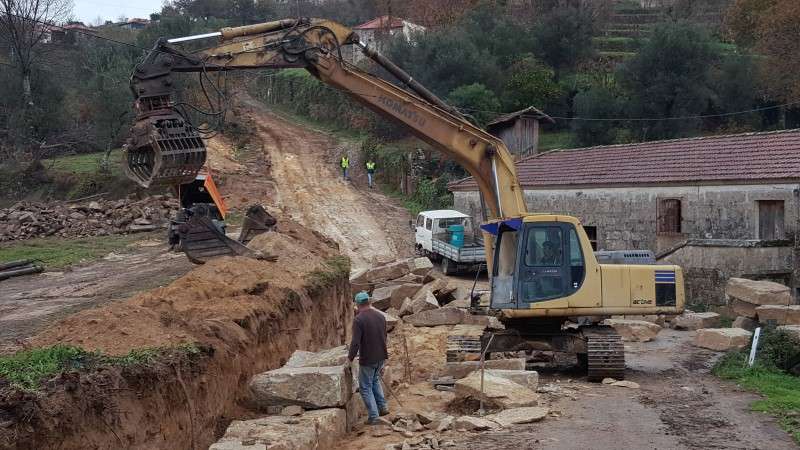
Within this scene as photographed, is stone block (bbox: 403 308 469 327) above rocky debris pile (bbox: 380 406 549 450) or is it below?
above

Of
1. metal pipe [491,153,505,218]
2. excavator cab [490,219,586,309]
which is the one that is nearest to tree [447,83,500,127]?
metal pipe [491,153,505,218]

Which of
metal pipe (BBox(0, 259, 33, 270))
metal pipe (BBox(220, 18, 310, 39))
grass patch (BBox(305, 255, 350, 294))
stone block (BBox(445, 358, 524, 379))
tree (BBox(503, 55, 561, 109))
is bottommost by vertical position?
stone block (BBox(445, 358, 524, 379))

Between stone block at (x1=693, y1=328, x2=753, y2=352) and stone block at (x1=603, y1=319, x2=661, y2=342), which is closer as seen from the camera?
stone block at (x1=693, y1=328, x2=753, y2=352)

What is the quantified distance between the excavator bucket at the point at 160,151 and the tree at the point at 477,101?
3137 centimetres

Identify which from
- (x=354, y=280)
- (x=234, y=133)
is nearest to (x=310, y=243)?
(x=354, y=280)

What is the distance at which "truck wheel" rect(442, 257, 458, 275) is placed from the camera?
96.9ft

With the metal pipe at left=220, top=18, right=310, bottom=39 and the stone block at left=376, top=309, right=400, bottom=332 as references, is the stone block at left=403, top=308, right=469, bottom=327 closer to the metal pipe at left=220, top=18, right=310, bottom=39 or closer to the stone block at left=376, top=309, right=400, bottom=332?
the stone block at left=376, top=309, right=400, bottom=332

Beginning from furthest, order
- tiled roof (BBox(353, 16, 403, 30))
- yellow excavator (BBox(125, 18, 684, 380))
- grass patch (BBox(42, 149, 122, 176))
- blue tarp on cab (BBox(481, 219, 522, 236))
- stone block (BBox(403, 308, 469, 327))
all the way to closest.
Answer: tiled roof (BBox(353, 16, 403, 30)), grass patch (BBox(42, 149, 122, 176)), stone block (BBox(403, 308, 469, 327)), blue tarp on cab (BBox(481, 219, 522, 236)), yellow excavator (BBox(125, 18, 684, 380))

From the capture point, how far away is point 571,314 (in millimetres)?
14211

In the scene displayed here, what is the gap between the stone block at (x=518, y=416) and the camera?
10.8 meters

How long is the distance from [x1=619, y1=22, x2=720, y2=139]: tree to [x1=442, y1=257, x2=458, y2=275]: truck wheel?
1723 cm

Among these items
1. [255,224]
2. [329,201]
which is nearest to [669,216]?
[255,224]

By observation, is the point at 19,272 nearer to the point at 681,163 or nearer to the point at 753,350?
the point at 753,350

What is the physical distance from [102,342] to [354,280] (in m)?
15.5
